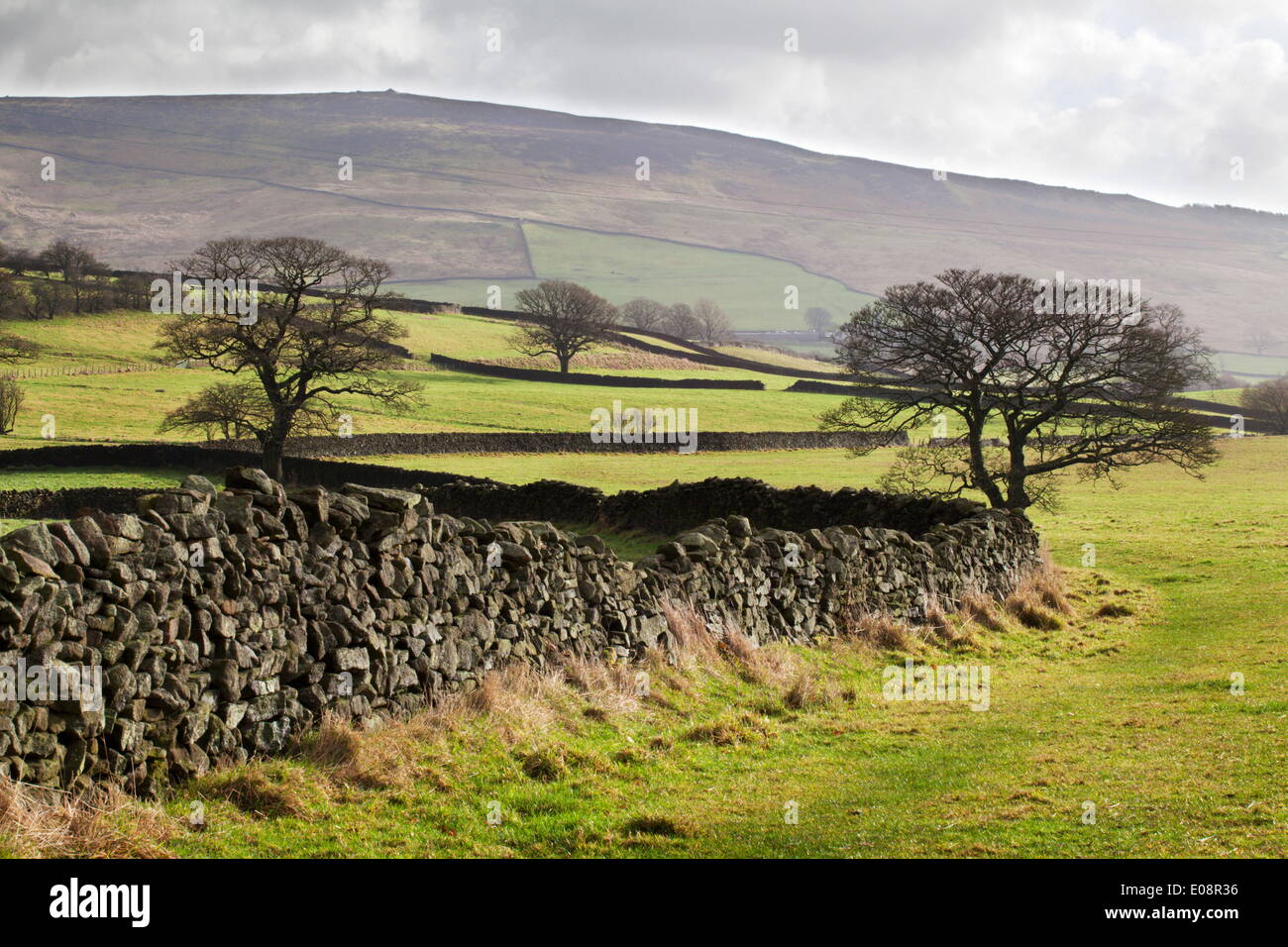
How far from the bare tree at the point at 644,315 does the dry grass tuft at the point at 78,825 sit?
150 m

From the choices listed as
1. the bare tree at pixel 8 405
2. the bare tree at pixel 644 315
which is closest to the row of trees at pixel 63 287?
the bare tree at pixel 8 405

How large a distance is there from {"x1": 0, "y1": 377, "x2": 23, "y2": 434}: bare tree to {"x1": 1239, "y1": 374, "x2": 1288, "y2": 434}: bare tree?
271 ft

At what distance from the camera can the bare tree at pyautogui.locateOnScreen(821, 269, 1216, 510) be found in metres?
30.1

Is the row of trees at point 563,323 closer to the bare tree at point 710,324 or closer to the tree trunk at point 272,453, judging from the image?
the tree trunk at point 272,453

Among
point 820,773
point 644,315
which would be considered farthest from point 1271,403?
point 644,315

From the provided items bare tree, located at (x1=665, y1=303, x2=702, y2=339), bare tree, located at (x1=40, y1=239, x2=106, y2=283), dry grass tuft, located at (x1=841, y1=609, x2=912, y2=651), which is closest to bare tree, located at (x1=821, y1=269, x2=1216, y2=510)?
dry grass tuft, located at (x1=841, y1=609, x2=912, y2=651)

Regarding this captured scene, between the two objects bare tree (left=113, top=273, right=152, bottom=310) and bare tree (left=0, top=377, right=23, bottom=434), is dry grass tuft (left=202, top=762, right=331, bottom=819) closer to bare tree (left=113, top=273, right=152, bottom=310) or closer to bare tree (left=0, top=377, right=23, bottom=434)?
bare tree (left=0, top=377, right=23, bottom=434)

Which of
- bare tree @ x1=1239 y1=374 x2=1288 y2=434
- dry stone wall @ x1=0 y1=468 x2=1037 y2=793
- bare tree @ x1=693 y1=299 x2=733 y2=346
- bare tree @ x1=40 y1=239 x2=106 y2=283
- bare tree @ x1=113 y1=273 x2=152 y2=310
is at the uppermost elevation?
bare tree @ x1=693 y1=299 x2=733 y2=346

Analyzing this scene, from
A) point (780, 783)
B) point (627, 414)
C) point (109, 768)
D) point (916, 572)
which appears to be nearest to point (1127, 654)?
point (916, 572)

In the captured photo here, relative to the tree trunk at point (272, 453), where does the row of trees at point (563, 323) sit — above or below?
above

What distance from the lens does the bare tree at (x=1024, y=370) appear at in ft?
98.8

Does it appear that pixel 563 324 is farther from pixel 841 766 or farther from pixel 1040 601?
pixel 841 766

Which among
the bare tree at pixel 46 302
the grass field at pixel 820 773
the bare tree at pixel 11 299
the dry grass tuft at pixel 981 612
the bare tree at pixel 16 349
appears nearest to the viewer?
the grass field at pixel 820 773

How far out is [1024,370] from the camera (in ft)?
101
